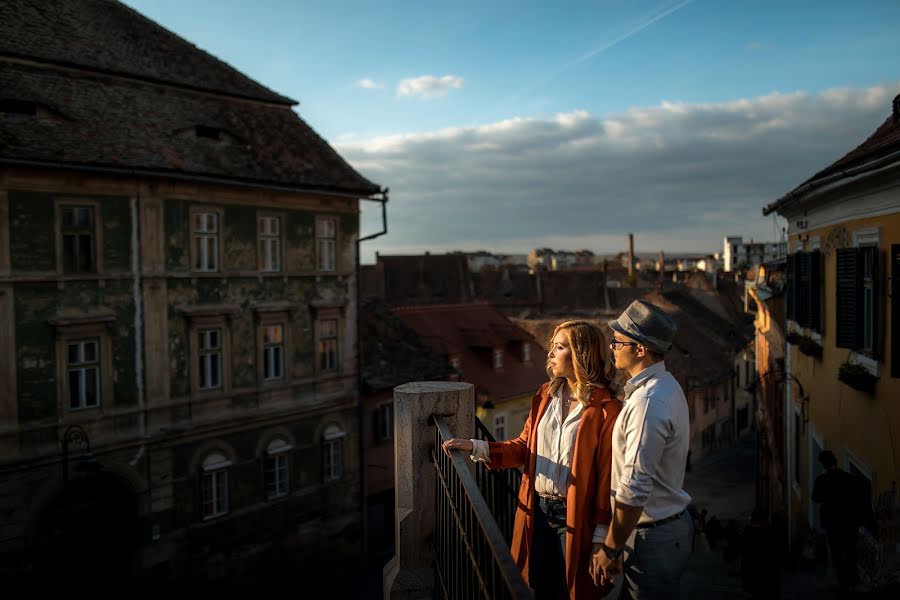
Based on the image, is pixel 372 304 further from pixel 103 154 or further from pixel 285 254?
pixel 103 154

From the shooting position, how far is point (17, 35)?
1576 centimetres

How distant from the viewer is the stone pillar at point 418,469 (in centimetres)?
444

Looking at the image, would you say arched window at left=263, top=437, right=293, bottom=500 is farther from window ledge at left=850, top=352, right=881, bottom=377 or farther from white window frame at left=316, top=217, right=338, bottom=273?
window ledge at left=850, top=352, right=881, bottom=377

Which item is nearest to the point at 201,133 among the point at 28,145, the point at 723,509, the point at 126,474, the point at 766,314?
the point at 28,145

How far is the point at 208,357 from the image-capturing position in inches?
694

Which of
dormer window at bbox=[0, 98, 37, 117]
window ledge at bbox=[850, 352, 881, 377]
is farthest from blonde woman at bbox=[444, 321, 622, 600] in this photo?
dormer window at bbox=[0, 98, 37, 117]

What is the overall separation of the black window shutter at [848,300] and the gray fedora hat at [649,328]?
6.16 m

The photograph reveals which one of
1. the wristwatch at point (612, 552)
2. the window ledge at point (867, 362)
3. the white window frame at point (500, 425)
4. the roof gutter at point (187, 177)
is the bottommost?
the white window frame at point (500, 425)

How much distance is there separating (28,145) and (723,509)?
23.5 m

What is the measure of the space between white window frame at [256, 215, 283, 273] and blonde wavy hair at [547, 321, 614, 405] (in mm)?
15779

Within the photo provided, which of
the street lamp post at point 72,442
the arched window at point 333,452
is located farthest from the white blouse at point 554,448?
the arched window at point 333,452

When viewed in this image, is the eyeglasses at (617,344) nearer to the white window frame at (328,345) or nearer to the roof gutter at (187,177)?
the roof gutter at (187,177)

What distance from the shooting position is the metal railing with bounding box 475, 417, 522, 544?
468 cm

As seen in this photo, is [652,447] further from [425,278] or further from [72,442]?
[425,278]
